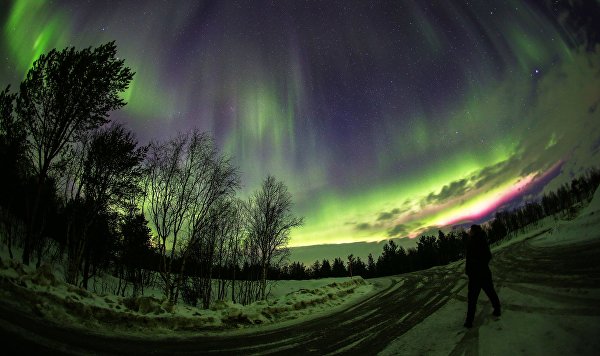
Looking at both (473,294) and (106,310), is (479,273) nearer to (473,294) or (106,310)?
(473,294)

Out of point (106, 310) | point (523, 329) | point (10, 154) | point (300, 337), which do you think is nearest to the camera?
point (523, 329)

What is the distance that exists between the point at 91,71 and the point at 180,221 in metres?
9.90

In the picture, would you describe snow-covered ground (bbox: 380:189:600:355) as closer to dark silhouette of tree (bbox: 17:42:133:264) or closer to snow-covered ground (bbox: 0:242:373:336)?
snow-covered ground (bbox: 0:242:373:336)

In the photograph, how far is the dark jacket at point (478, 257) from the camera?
219 inches

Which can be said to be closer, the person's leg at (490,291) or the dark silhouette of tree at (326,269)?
the person's leg at (490,291)

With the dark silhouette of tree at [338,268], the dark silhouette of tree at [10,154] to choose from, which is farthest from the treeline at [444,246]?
the dark silhouette of tree at [10,154]

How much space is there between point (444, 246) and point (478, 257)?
116 metres

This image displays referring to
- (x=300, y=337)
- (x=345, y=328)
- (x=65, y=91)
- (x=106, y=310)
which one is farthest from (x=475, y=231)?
(x=65, y=91)

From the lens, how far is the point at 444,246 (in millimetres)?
104438

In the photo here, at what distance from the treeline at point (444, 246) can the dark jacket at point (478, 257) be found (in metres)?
73.2

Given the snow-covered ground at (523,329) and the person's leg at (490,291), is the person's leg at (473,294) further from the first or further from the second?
the snow-covered ground at (523,329)

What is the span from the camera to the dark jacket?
557cm

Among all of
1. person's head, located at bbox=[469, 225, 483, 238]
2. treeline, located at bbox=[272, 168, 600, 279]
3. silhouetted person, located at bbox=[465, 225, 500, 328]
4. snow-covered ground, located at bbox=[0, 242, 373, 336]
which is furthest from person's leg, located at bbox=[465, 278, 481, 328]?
treeline, located at bbox=[272, 168, 600, 279]

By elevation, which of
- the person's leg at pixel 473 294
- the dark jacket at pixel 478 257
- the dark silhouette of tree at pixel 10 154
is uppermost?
the dark silhouette of tree at pixel 10 154
